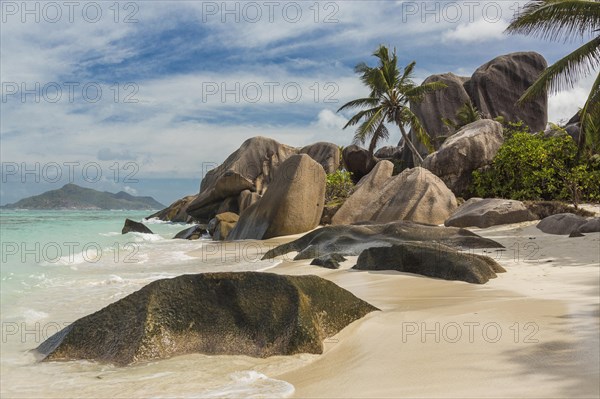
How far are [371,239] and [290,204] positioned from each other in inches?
248

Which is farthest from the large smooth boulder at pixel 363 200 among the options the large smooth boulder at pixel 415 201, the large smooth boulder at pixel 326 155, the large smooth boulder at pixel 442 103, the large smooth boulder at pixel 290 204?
the large smooth boulder at pixel 442 103

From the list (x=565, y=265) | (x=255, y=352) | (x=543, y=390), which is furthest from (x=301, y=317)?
(x=565, y=265)

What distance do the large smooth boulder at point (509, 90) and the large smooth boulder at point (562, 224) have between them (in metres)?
28.4

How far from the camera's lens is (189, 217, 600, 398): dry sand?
2383 millimetres

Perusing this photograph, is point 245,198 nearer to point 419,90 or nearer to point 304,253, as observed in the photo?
point 419,90

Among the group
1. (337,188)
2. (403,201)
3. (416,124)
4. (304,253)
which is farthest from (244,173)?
(304,253)

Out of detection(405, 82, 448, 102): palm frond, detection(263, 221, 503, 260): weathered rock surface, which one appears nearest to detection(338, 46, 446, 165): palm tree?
detection(405, 82, 448, 102): palm frond

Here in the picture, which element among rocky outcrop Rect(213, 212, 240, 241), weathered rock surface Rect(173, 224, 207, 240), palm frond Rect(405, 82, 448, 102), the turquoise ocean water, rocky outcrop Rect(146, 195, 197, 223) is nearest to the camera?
the turquoise ocean water

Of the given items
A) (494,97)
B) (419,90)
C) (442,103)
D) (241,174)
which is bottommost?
(241,174)

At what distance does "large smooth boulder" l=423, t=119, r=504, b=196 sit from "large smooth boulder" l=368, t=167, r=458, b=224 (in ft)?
13.0

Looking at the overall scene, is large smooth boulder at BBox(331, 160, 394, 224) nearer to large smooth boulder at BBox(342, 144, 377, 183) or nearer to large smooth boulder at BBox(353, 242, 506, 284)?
large smooth boulder at BBox(353, 242, 506, 284)

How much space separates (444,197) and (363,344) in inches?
492

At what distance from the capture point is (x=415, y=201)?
14.8 metres

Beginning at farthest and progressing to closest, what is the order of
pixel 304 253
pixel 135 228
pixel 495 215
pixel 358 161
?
A: pixel 358 161 → pixel 135 228 → pixel 495 215 → pixel 304 253
